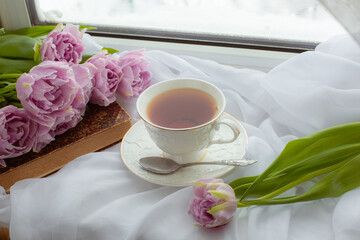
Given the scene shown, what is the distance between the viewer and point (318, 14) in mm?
965

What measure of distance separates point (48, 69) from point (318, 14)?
2.38 ft

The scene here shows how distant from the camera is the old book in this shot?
2.10ft

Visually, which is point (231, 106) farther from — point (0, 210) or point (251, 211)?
point (0, 210)

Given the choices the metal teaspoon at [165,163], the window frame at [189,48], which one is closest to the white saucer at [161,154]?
the metal teaspoon at [165,163]

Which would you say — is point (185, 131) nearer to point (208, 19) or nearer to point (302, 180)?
point (302, 180)

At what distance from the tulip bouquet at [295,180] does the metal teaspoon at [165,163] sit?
4 centimetres

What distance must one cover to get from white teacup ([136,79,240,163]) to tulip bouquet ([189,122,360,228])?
3.6 inches

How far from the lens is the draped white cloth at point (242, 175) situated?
532 mm

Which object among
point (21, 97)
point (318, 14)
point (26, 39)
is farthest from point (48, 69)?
point (318, 14)

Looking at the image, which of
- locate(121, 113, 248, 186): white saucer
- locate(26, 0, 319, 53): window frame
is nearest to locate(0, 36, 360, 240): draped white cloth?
locate(121, 113, 248, 186): white saucer

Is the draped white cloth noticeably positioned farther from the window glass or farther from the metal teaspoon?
the window glass

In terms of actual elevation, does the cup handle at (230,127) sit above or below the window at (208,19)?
below

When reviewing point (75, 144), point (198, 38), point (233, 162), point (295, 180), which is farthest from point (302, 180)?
point (198, 38)

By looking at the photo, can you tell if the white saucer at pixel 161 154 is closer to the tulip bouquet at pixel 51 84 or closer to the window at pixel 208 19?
the tulip bouquet at pixel 51 84
